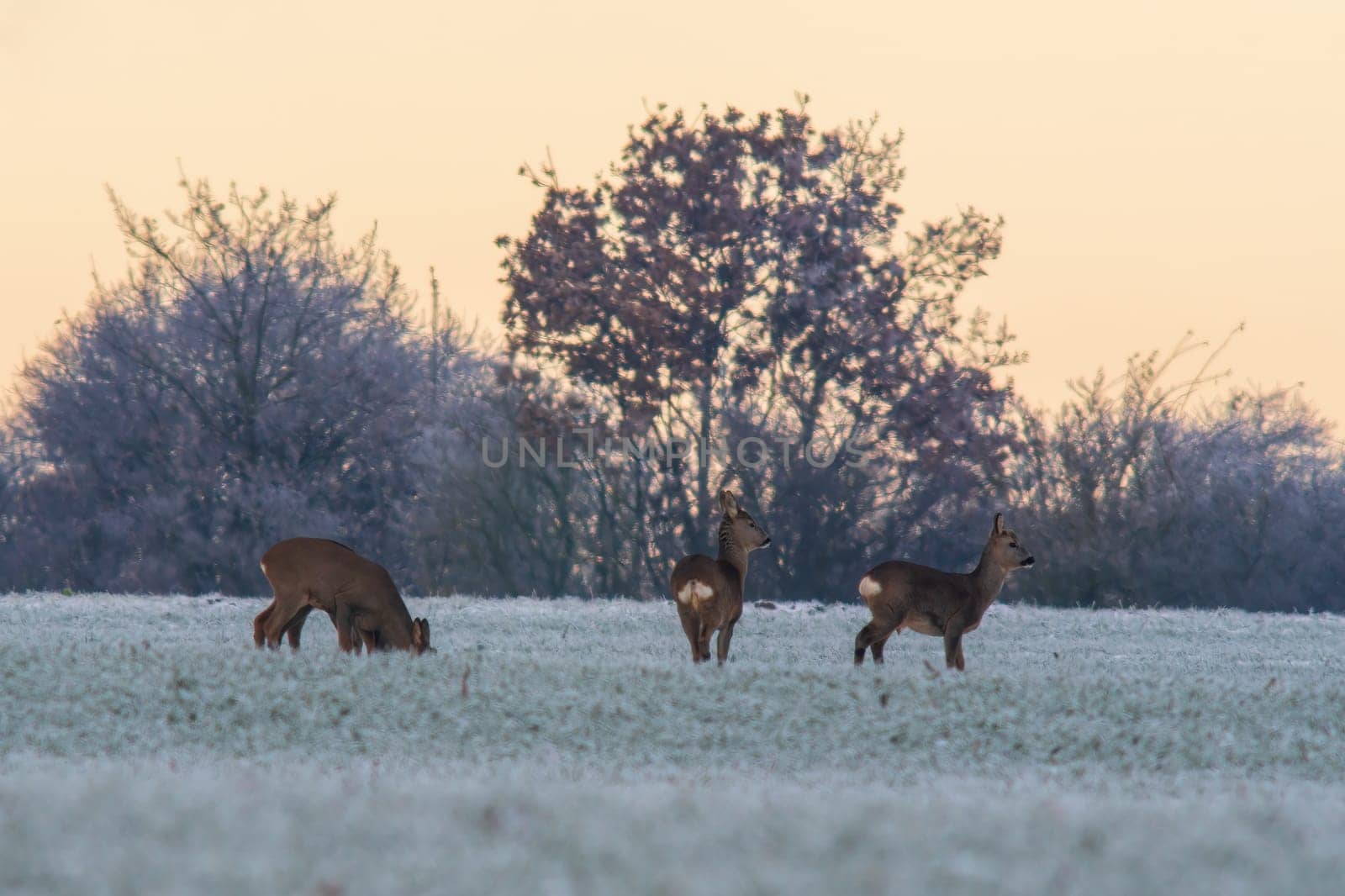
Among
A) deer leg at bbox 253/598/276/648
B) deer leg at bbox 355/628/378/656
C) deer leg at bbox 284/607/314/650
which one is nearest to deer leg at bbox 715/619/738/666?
deer leg at bbox 355/628/378/656

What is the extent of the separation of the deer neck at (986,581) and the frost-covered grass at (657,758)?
0.77 metres

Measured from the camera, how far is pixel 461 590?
123ft

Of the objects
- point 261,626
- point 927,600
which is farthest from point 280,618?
point 927,600

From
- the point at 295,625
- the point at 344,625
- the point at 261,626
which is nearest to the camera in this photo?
the point at 344,625

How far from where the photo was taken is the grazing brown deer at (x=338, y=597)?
1582 cm

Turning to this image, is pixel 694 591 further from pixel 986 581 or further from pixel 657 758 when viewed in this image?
pixel 657 758

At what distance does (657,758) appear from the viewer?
12195mm

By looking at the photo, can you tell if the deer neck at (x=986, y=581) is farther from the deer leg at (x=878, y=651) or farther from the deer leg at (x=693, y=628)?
the deer leg at (x=693, y=628)

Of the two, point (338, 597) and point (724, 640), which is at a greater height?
point (338, 597)

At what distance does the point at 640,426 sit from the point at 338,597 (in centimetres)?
1786

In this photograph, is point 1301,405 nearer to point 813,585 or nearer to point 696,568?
point 813,585

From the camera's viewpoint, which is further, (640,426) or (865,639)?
(640,426)

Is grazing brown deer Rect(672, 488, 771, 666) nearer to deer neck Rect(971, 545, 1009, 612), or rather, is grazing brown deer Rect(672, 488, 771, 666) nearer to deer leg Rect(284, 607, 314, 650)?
deer neck Rect(971, 545, 1009, 612)

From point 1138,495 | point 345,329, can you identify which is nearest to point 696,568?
point 1138,495
